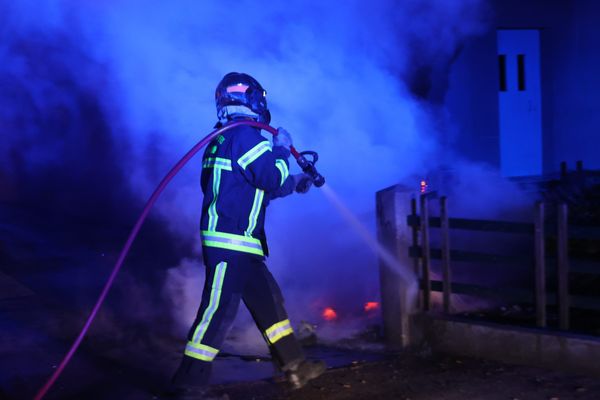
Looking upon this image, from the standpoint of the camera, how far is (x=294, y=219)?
7336mm

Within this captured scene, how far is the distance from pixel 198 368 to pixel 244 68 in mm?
3838

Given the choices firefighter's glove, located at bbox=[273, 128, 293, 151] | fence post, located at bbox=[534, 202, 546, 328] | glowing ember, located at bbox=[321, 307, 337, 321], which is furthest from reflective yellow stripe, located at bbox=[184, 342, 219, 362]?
glowing ember, located at bbox=[321, 307, 337, 321]

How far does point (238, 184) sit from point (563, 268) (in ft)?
7.35

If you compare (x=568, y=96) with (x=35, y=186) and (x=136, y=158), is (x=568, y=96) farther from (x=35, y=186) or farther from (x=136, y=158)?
(x=35, y=186)

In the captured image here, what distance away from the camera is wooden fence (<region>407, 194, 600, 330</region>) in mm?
5035

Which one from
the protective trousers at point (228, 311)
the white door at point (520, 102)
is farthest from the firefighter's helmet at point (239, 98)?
the white door at point (520, 102)

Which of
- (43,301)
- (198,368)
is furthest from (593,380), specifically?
(43,301)

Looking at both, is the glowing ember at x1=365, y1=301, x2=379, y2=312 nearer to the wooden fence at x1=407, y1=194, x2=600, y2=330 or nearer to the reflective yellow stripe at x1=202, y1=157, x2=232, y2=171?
the wooden fence at x1=407, y1=194, x2=600, y2=330

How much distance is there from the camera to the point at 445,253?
5.58 m

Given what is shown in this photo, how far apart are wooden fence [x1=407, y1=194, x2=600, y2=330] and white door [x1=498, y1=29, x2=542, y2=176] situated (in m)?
5.82

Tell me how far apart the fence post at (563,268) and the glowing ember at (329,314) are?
2049mm

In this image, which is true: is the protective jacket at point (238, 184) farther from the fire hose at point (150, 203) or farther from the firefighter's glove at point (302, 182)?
the firefighter's glove at point (302, 182)

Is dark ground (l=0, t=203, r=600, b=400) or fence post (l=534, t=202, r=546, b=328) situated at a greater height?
fence post (l=534, t=202, r=546, b=328)

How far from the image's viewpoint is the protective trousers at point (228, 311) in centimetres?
420
